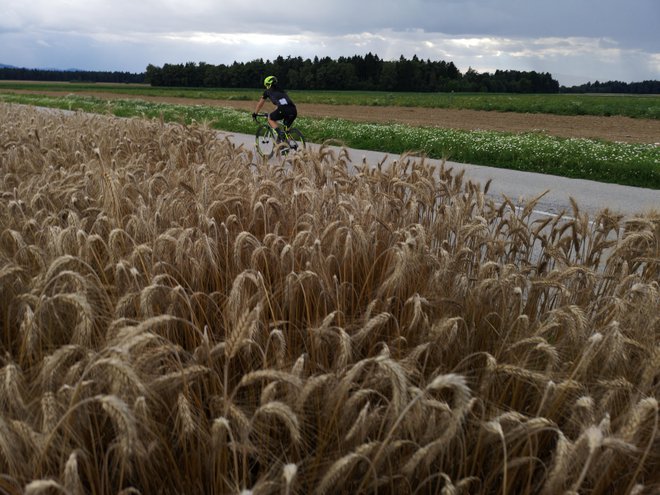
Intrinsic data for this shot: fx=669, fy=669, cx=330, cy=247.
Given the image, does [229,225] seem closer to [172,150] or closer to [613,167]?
[172,150]

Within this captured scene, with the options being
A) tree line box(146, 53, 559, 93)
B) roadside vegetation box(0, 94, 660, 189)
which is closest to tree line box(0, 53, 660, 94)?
tree line box(146, 53, 559, 93)

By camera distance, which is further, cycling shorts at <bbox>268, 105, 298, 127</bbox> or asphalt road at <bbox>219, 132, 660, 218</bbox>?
cycling shorts at <bbox>268, 105, 298, 127</bbox>

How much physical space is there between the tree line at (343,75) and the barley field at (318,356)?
103 m

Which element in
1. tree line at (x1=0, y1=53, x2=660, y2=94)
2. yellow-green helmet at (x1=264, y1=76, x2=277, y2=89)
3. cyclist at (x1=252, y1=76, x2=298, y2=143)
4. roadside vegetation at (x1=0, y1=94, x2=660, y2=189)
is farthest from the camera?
tree line at (x1=0, y1=53, x2=660, y2=94)

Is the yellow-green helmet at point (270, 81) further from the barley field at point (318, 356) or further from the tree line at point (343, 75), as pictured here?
the tree line at point (343, 75)

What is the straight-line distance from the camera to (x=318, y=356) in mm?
2674

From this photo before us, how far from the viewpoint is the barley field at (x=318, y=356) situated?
1.99 meters

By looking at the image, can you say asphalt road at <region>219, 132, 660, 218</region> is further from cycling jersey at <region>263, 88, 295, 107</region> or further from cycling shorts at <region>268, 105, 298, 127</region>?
cycling jersey at <region>263, 88, 295, 107</region>

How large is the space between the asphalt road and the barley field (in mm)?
6078

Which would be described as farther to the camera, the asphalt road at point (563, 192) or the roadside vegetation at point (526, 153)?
the roadside vegetation at point (526, 153)

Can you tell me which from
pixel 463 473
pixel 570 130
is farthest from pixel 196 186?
pixel 570 130

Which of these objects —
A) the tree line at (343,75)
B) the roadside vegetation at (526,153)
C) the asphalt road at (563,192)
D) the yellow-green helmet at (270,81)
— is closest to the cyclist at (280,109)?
the yellow-green helmet at (270,81)

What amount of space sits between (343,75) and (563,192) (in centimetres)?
10009

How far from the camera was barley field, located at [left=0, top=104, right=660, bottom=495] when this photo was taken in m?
1.99
